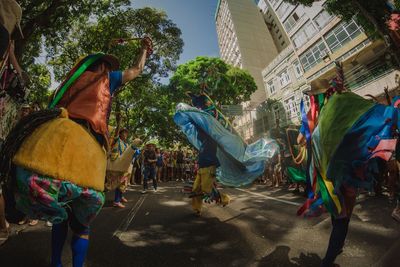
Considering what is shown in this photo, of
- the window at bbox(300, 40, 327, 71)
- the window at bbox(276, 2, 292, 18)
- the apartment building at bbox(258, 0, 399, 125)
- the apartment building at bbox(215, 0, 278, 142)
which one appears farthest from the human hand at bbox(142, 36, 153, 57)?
the apartment building at bbox(215, 0, 278, 142)

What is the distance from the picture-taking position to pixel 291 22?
28.2 metres

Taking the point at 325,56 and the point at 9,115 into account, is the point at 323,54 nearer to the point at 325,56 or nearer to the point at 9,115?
the point at 325,56

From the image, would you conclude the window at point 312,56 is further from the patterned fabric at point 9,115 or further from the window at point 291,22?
the patterned fabric at point 9,115

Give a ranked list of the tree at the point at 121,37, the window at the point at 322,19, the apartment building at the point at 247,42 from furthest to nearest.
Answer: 1. the apartment building at the point at 247,42
2. the window at the point at 322,19
3. the tree at the point at 121,37

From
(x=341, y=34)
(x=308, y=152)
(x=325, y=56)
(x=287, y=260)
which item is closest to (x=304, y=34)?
(x=325, y=56)

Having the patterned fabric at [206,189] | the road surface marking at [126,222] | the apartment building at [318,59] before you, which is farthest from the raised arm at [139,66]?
the apartment building at [318,59]

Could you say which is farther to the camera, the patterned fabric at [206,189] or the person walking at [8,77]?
the patterned fabric at [206,189]

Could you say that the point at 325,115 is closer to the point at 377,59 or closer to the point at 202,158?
the point at 202,158

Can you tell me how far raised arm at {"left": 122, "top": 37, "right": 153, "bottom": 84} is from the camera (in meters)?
2.28

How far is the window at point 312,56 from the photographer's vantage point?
74.8 ft

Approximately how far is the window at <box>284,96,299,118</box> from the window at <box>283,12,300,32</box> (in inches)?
339

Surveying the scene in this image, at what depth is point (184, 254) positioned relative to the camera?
2.66m

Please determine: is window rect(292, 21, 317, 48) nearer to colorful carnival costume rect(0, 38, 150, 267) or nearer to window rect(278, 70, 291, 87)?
window rect(278, 70, 291, 87)

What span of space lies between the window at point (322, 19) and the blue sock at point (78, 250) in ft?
85.5
